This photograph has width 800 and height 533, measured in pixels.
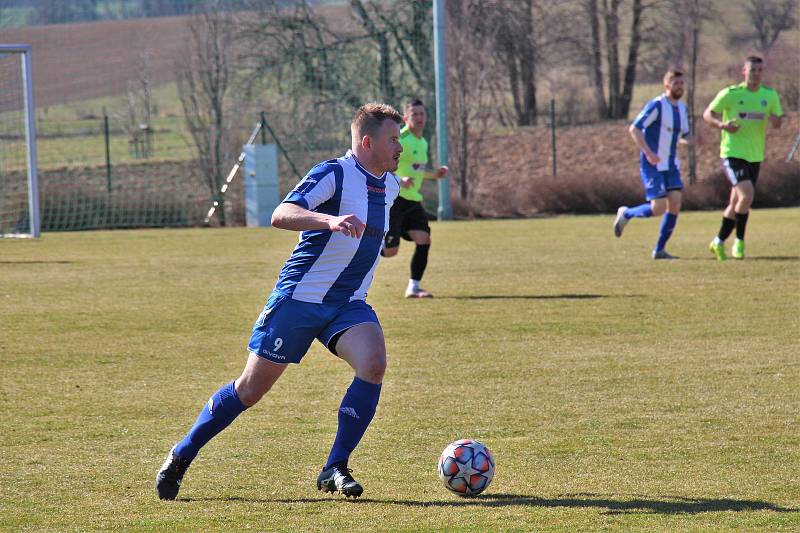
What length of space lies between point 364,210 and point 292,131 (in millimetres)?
21206

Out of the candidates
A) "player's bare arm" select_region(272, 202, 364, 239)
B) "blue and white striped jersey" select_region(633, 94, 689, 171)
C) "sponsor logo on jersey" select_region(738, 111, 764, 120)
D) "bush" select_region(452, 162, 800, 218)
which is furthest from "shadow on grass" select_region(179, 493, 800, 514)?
"bush" select_region(452, 162, 800, 218)

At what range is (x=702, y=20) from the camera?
3216 cm

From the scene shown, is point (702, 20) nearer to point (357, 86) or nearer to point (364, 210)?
point (357, 86)

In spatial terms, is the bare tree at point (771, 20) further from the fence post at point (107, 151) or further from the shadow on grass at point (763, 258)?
the shadow on grass at point (763, 258)

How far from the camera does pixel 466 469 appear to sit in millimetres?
5004

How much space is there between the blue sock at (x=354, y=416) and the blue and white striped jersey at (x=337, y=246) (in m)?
0.39

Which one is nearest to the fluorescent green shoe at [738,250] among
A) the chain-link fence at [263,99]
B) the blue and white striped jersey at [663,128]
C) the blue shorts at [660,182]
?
the blue shorts at [660,182]

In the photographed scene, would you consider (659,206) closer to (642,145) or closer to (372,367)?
(642,145)

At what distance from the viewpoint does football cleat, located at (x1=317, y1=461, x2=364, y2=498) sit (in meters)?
4.98

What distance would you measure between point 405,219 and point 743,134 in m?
4.92

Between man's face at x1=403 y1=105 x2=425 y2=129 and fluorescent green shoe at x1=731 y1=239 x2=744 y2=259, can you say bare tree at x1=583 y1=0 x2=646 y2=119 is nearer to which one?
fluorescent green shoe at x1=731 y1=239 x2=744 y2=259

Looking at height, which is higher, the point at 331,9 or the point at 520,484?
the point at 331,9

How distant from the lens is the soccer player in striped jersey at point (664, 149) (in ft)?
47.8

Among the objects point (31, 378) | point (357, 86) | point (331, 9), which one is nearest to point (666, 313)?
point (31, 378)
